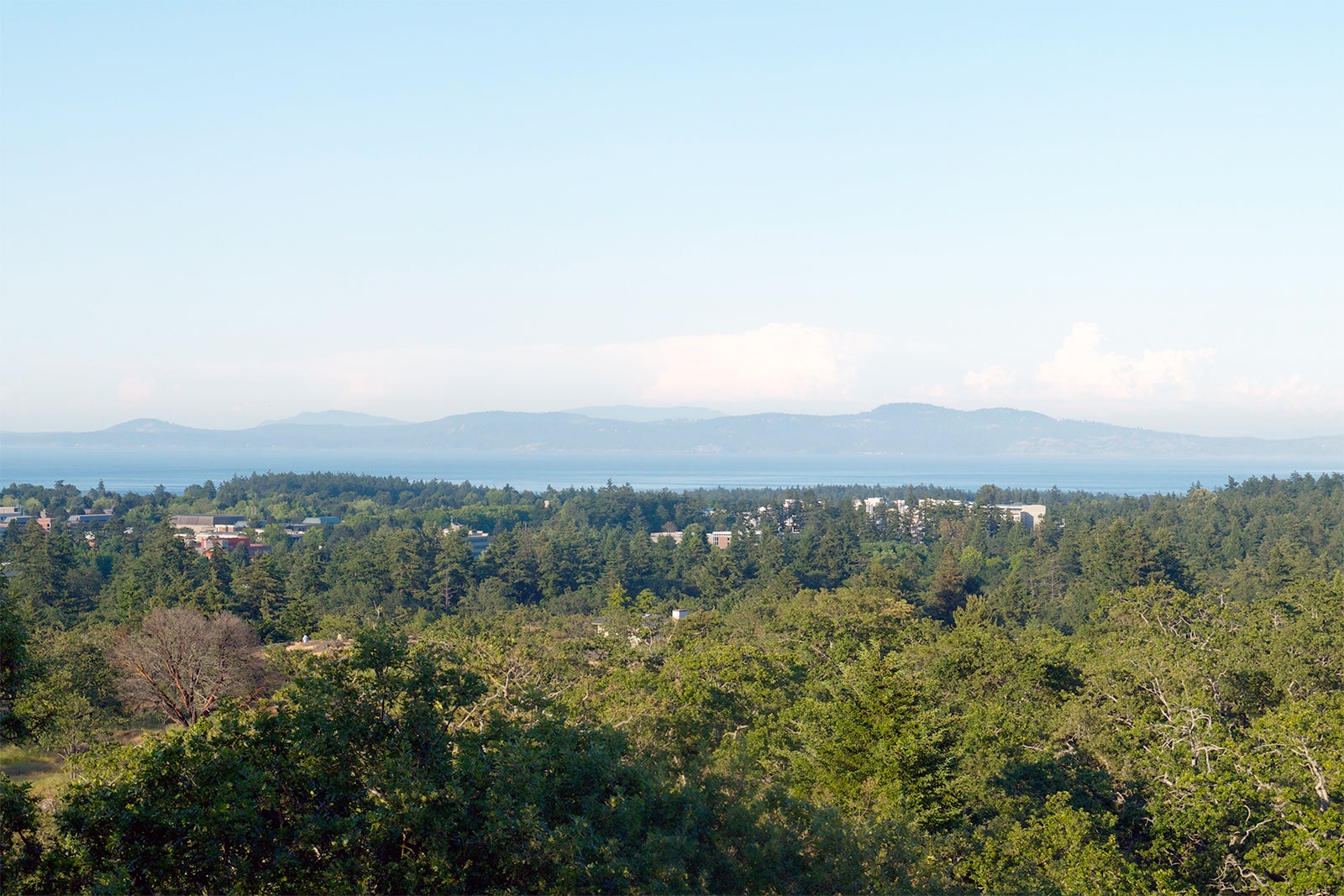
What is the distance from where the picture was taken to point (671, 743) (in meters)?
16.8

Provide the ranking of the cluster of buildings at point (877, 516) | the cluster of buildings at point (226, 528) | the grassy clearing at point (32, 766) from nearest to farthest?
the grassy clearing at point (32, 766) → the cluster of buildings at point (226, 528) → the cluster of buildings at point (877, 516)

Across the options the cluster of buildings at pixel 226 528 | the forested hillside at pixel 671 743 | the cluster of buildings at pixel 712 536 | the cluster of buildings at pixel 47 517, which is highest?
the forested hillside at pixel 671 743

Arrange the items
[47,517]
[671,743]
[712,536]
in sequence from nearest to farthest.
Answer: [671,743] < [47,517] < [712,536]

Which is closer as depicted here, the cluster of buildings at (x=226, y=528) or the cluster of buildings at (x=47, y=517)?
the cluster of buildings at (x=226, y=528)

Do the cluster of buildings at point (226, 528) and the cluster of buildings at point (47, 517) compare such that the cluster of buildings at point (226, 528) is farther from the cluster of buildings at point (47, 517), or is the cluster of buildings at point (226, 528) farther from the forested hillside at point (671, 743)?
the forested hillside at point (671, 743)

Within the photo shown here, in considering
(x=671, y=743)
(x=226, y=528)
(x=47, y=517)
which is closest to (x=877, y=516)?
(x=226, y=528)

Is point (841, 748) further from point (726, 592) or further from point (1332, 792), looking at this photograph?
point (726, 592)

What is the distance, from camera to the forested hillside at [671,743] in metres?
8.30

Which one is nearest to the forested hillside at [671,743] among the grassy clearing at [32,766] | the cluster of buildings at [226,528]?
the grassy clearing at [32,766]

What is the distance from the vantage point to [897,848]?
34.9 feet

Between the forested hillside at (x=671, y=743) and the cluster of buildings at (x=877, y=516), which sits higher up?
the forested hillside at (x=671, y=743)

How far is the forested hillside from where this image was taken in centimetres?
830

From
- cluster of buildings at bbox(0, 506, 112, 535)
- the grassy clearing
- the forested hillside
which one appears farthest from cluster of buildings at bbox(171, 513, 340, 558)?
the grassy clearing

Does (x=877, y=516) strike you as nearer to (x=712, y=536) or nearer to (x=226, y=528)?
(x=712, y=536)
